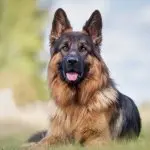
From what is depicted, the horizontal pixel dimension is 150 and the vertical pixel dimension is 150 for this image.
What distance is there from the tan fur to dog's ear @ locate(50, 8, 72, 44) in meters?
0.45

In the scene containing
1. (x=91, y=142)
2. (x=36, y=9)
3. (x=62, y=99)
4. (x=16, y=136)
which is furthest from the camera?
(x=36, y=9)

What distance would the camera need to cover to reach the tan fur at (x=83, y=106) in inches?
351

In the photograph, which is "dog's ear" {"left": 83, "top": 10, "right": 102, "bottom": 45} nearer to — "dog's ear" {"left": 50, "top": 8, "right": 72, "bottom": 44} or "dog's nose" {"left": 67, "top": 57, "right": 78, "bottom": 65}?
"dog's ear" {"left": 50, "top": 8, "right": 72, "bottom": 44}

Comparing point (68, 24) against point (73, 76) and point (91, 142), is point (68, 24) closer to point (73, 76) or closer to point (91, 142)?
point (73, 76)

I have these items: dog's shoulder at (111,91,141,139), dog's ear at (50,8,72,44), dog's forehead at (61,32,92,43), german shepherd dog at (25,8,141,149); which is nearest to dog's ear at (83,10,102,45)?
german shepherd dog at (25,8,141,149)

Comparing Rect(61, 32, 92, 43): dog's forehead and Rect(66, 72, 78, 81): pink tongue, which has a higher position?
Rect(61, 32, 92, 43): dog's forehead

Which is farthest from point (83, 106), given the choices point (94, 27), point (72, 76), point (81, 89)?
point (94, 27)

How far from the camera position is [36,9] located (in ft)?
54.0

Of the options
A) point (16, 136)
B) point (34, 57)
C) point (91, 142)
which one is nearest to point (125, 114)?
point (91, 142)

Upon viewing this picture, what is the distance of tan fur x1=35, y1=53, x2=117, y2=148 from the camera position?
29.2ft

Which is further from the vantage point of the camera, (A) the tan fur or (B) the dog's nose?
(A) the tan fur

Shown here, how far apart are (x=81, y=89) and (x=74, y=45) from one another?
2.61 ft

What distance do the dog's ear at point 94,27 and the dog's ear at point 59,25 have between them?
0.33 m

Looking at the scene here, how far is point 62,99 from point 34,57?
20.9 feet
